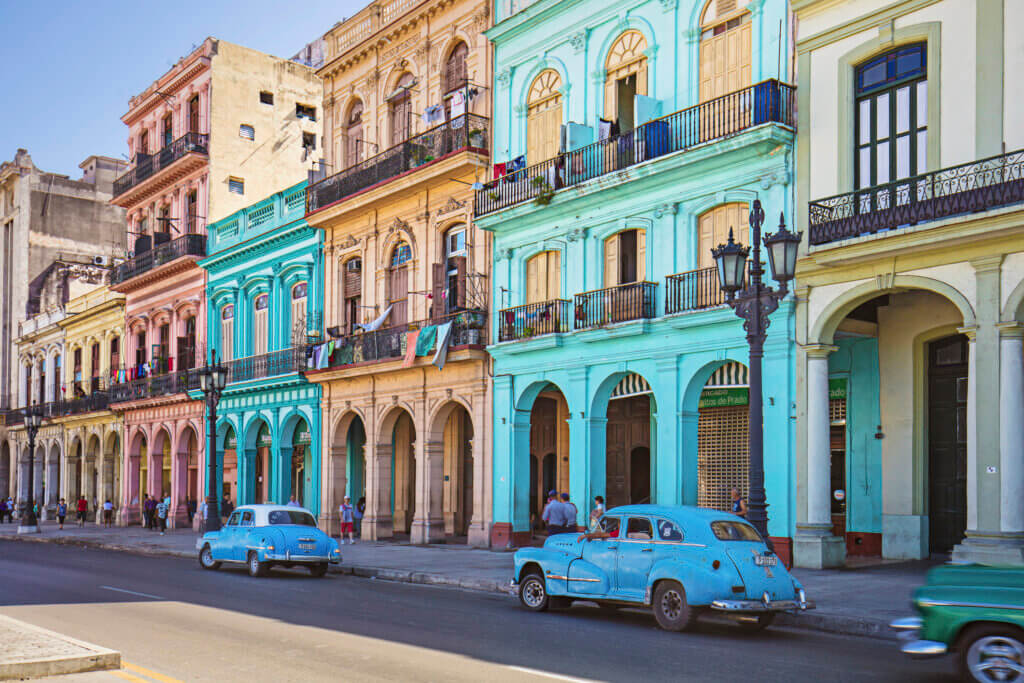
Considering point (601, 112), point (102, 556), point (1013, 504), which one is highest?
point (601, 112)

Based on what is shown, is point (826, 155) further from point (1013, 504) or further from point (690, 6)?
point (1013, 504)

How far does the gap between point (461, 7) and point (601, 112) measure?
6.65 metres

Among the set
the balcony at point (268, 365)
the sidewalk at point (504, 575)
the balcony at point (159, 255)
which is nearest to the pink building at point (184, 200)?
the balcony at point (159, 255)

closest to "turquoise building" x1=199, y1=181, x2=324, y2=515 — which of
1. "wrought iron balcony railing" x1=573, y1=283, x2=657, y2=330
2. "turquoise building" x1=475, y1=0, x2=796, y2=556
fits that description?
"turquoise building" x1=475, y1=0, x2=796, y2=556

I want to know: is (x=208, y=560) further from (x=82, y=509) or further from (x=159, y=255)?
(x=82, y=509)

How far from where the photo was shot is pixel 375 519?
30.2 m

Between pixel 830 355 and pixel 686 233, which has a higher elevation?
pixel 686 233

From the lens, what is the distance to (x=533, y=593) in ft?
47.1

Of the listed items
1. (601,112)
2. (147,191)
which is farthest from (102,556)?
(147,191)

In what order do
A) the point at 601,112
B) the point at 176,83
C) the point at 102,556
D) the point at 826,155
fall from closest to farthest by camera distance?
the point at 826,155, the point at 601,112, the point at 102,556, the point at 176,83

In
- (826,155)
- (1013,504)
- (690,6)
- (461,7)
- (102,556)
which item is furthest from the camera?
(461,7)

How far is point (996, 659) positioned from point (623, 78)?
1756 centimetres

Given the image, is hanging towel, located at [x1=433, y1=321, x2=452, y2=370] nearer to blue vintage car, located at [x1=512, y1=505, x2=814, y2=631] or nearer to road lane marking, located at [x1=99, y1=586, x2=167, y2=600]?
road lane marking, located at [x1=99, y1=586, x2=167, y2=600]

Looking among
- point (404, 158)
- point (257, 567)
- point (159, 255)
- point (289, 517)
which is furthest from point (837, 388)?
point (159, 255)
